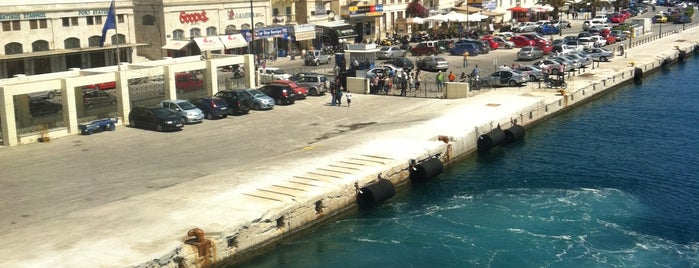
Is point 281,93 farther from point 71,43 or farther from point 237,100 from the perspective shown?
point 71,43

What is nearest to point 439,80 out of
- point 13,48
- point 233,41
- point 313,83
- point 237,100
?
point 313,83

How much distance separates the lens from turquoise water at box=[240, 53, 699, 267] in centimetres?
2909

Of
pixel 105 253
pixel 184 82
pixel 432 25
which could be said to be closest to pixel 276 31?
pixel 184 82

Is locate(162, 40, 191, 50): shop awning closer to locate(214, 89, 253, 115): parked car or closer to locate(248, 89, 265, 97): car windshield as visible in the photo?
locate(248, 89, 265, 97): car windshield

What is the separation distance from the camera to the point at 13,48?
6575 cm

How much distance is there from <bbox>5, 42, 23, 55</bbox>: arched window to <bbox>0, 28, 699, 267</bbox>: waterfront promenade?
76.9ft

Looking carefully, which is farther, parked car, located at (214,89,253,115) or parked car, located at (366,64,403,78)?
parked car, located at (366,64,403,78)

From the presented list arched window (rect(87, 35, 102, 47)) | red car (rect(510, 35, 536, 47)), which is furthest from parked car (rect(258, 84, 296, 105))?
red car (rect(510, 35, 536, 47))

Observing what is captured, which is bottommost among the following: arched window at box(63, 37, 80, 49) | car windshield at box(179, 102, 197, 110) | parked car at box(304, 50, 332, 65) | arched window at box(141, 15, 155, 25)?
car windshield at box(179, 102, 197, 110)

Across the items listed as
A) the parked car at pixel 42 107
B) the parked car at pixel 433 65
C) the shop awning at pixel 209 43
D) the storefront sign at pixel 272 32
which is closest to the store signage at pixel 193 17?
the shop awning at pixel 209 43

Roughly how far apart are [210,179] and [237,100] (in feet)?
56.9

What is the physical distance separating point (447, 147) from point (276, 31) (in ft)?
140

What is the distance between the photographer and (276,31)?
8094 cm

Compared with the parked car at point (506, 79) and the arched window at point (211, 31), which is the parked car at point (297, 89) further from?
the arched window at point (211, 31)
